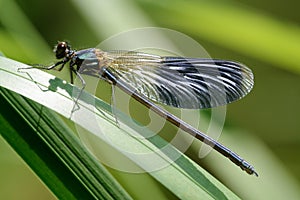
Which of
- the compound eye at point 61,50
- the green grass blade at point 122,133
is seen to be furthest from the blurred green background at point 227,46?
the green grass blade at point 122,133

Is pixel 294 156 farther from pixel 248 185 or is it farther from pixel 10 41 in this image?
pixel 10 41

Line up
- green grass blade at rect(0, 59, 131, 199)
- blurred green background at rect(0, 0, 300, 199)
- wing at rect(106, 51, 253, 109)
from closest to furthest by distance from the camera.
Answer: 1. green grass blade at rect(0, 59, 131, 199)
2. wing at rect(106, 51, 253, 109)
3. blurred green background at rect(0, 0, 300, 199)

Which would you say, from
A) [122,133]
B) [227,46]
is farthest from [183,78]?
[227,46]

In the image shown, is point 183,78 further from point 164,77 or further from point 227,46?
point 227,46

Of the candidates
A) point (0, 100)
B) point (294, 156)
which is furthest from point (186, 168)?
point (294, 156)

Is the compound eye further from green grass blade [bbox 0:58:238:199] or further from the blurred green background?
green grass blade [bbox 0:58:238:199]

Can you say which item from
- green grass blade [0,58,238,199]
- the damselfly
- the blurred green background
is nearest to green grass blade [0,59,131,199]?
green grass blade [0,58,238,199]
